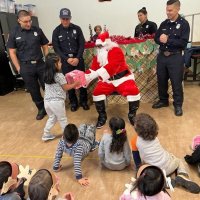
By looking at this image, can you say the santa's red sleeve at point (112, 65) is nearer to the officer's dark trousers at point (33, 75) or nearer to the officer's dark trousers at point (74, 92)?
the officer's dark trousers at point (74, 92)

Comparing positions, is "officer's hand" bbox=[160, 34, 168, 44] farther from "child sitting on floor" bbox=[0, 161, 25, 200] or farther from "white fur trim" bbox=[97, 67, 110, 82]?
"child sitting on floor" bbox=[0, 161, 25, 200]

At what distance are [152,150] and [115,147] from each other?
→ 31cm

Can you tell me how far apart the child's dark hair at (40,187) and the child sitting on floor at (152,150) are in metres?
0.78

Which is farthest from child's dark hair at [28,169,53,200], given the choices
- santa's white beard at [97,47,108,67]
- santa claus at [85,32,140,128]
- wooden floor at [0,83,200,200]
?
santa's white beard at [97,47,108,67]

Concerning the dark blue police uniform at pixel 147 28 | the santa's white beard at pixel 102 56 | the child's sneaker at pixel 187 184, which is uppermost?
the dark blue police uniform at pixel 147 28

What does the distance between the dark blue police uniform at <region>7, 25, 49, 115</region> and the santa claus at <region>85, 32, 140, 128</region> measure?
0.78 m

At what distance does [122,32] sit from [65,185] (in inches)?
→ 185

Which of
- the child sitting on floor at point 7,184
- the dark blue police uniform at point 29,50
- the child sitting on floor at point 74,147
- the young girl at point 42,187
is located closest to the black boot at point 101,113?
the child sitting on floor at point 74,147

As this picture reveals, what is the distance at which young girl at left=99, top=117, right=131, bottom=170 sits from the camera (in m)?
2.09

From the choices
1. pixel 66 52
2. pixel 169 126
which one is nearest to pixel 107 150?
pixel 169 126

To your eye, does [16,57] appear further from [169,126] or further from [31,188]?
[31,188]

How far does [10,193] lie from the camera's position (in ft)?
5.06

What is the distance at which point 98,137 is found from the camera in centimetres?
294

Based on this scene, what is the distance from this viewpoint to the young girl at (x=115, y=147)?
82.1 inches
